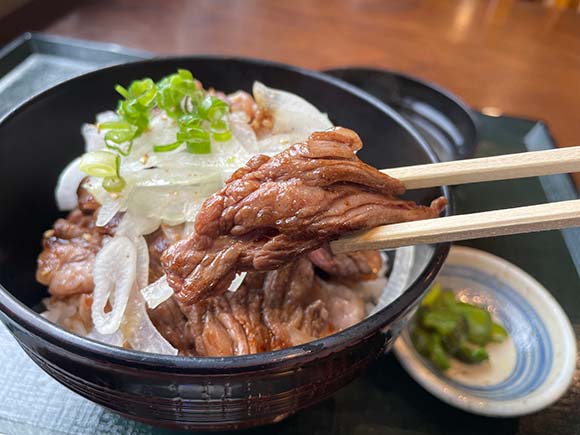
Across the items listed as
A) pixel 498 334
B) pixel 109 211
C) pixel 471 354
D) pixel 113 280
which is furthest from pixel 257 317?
pixel 498 334

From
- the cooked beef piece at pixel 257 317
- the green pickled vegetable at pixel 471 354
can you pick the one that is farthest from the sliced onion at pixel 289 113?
the green pickled vegetable at pixel 471 354

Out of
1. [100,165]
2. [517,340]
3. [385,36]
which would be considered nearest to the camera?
[100,165]

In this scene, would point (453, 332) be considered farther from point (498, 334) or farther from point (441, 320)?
point (498, 334)

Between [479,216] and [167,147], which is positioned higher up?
[479,216]

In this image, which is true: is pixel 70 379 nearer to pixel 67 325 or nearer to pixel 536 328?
pixel 67 325

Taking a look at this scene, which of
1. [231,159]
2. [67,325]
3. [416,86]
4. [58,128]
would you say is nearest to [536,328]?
[231,159]

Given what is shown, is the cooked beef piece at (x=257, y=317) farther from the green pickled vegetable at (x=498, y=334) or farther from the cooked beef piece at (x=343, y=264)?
the green pickled vegetable at (x=498, y=334)
